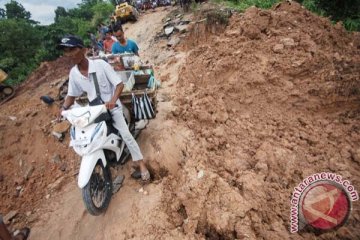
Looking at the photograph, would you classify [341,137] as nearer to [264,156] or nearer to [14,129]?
[264,156]

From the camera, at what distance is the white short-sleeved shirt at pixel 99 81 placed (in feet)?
9.32

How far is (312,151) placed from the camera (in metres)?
3.30

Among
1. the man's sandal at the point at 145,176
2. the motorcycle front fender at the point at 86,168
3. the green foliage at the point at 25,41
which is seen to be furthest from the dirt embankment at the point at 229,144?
the green foliage at the point at 25,41

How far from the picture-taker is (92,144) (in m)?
2.70

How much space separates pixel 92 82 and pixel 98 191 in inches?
54.5

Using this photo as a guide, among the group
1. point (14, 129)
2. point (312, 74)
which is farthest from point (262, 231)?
point (14, 129)

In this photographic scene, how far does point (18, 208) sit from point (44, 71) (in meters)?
9.68

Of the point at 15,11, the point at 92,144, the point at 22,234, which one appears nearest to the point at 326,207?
the point at 92,144

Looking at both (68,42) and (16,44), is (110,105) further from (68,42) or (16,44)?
(16,44)

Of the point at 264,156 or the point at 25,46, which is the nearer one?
the point at 264,156

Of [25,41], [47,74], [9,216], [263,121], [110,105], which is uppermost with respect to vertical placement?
[110,105]

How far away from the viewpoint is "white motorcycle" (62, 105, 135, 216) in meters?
2.66

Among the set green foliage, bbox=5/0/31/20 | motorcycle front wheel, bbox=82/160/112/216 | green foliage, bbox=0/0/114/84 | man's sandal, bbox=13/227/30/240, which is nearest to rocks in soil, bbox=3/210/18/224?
man's sandal, bbox=13/227/30/240

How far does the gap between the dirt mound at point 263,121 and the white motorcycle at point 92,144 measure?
34.0 inches
